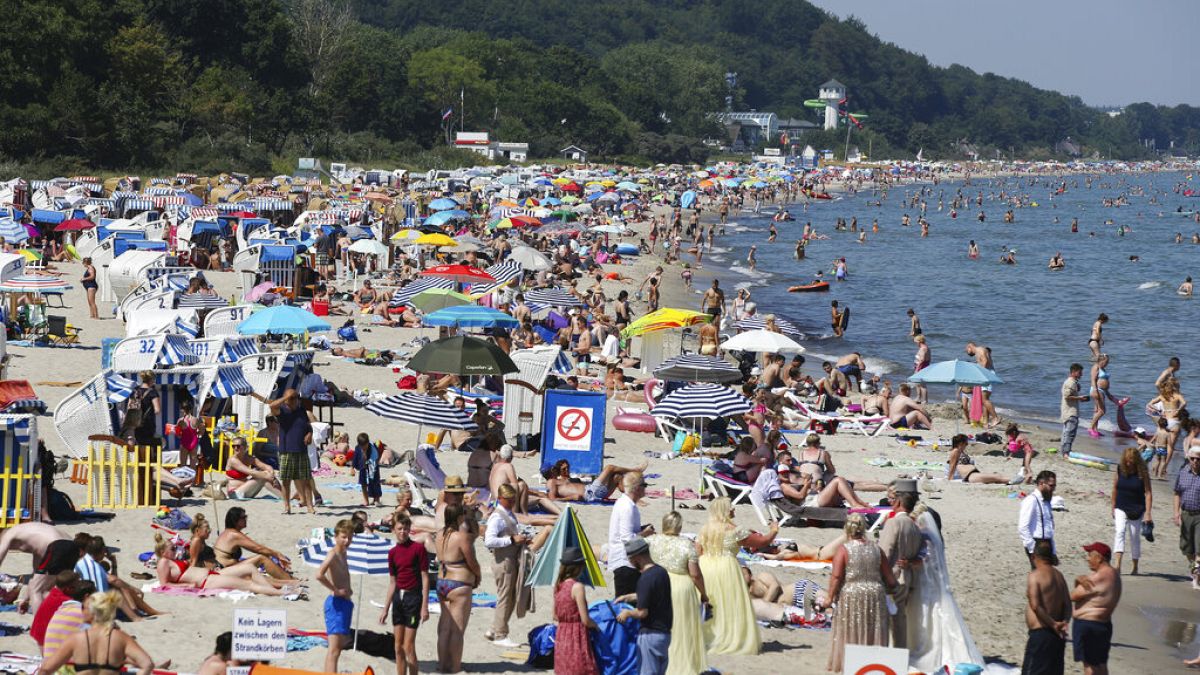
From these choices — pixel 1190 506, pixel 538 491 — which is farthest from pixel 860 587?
pixel 538 491

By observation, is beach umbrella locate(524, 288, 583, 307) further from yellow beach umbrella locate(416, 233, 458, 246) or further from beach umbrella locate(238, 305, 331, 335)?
yellow beach umbrella locate(416, 233, 458, 246)

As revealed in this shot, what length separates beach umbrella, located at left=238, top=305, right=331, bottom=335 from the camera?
1719 cm

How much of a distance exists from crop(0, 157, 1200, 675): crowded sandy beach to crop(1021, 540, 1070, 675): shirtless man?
0.02m

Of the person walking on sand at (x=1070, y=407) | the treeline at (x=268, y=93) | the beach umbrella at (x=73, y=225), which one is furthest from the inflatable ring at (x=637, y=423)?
the treeline at (x=268, y=93)

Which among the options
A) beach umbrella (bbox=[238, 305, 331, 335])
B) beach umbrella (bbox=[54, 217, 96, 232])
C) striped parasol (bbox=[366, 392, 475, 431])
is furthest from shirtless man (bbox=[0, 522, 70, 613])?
beach umbrella (bbox=[54, 217, 96, 232])

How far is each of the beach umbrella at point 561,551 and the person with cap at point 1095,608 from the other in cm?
288

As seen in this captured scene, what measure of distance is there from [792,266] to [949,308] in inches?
395

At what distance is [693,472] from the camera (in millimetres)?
15180

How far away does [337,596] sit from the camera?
26.6ft

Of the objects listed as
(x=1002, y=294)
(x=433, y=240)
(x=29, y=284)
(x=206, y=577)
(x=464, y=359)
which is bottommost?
(x=1002, y=294)

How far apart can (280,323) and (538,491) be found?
17.3 feet

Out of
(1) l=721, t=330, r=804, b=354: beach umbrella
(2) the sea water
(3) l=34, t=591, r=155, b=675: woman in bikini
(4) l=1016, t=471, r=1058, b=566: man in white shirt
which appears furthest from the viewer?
(2) the sea water

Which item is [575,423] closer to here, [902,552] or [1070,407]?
[902,552]

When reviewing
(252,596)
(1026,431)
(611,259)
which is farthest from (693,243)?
(252,596)
